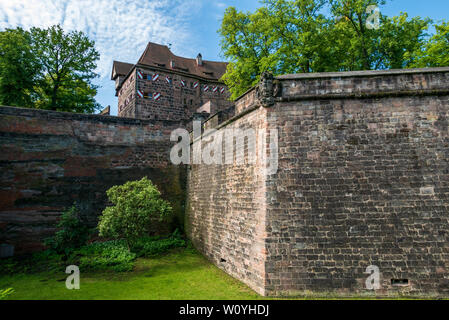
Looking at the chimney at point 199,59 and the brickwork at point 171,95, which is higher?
the chimney at point 199,59

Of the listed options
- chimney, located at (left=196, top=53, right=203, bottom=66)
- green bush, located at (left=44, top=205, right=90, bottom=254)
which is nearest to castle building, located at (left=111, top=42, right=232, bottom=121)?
chimney, located at (left=196, top=53, right=203, bottom=66)

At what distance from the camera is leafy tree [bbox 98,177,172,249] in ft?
32.6

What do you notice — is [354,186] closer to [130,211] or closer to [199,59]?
[130,211]

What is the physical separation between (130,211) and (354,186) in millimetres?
7841

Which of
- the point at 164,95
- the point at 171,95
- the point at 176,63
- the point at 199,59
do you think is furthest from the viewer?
the point at 199,59

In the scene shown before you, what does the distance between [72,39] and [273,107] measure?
66.3 ft

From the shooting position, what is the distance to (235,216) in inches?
344

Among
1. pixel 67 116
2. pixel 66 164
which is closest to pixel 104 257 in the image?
pixel 66 164

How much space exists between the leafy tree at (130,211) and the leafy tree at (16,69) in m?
12.8

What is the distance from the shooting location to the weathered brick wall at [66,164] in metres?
11.1

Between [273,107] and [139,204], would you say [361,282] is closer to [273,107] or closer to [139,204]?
[273,107]

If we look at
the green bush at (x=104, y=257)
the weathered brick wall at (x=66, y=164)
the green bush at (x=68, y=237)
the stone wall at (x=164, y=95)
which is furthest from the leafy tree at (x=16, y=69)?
the green bush at (x=104, y=257)

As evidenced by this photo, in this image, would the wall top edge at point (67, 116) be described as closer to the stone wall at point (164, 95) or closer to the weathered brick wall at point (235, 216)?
the weathered brick wall at point (235, 216)

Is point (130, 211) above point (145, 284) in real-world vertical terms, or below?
above
